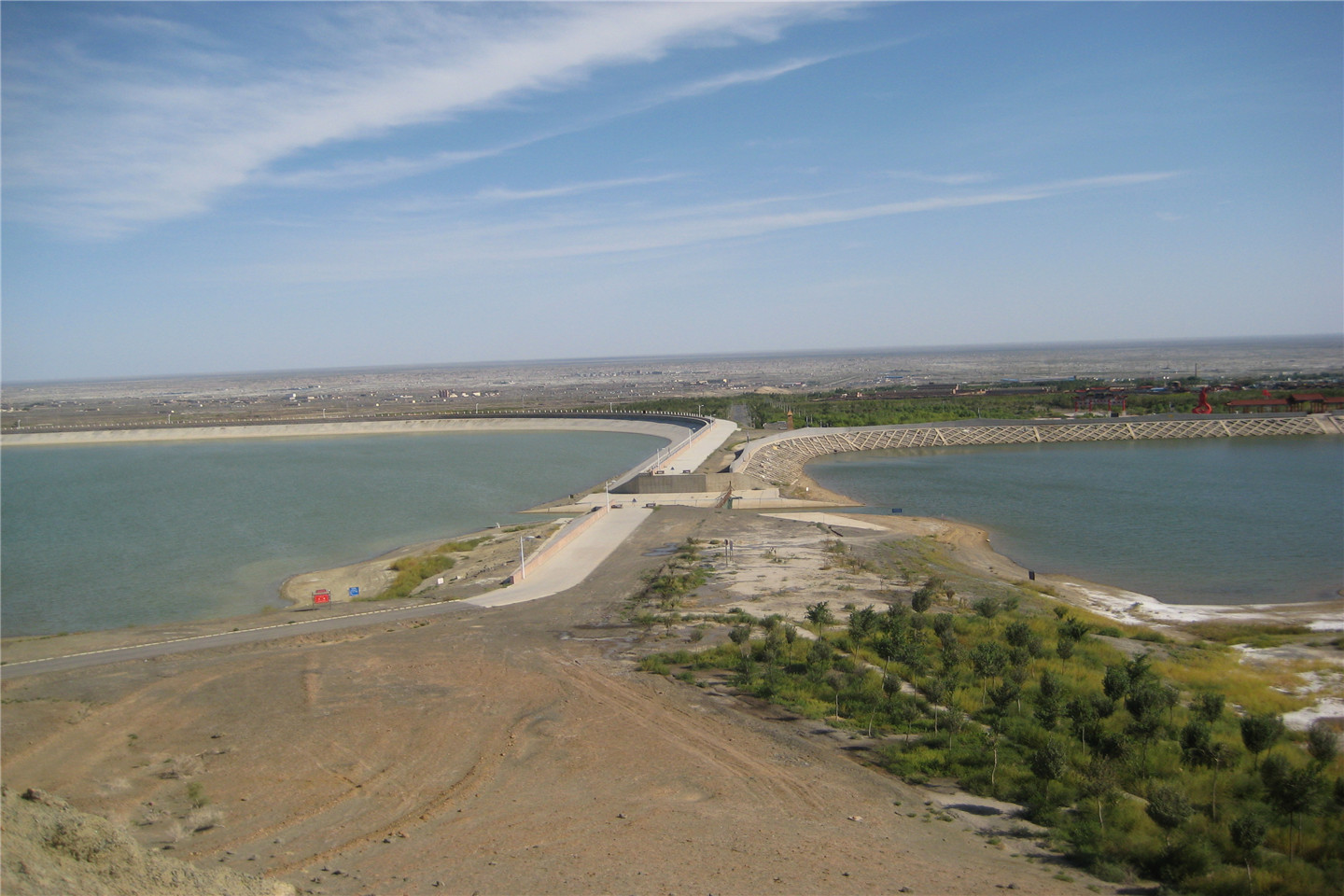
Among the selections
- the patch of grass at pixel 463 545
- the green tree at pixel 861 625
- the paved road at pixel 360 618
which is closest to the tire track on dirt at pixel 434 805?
the green tree at pixel 861 625

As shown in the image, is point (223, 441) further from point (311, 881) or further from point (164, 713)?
point (311, 881)

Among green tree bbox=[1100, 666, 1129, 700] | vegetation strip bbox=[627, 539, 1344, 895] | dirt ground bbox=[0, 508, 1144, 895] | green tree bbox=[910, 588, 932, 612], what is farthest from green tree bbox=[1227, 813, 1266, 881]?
green tree bbox=[910, 588, 932, 612]

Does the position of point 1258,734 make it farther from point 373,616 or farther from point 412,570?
point 412,570

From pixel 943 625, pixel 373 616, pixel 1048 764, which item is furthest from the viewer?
pixel 373 616

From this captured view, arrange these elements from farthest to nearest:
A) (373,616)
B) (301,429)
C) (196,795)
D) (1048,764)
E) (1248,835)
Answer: (301,429), (373,616), (196,795), (1048,764), (1248,835)

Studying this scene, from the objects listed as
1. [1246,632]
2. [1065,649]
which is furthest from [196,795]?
[1246,632]

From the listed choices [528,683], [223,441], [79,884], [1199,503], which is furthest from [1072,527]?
[223,441]
